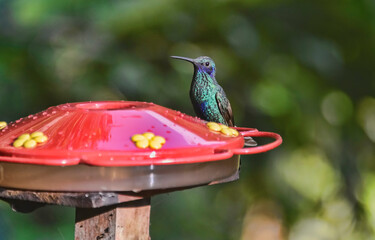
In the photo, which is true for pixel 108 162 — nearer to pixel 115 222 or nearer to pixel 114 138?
pixel 114 138

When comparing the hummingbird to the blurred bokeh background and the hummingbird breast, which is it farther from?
the blurred bokeh background

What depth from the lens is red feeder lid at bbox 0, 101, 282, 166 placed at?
5.30 feet

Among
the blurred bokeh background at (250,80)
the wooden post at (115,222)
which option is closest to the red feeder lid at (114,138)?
the wooden post at (115,222)

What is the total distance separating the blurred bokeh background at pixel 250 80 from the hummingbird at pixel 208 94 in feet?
1.64

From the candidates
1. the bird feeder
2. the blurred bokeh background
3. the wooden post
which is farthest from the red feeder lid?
the blurred bokeh background

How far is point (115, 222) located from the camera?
70.7 inches

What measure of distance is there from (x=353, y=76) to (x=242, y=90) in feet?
2.35

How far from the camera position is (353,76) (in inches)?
162

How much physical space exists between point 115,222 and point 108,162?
30 cm

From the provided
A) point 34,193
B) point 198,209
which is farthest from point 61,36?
point 34,193

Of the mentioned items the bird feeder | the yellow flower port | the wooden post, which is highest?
the yellow flower port

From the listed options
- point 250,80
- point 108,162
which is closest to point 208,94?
point 250,80

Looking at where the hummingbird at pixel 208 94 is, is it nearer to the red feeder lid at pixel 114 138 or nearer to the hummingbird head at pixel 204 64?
the hummingbird head at pixel 204 64

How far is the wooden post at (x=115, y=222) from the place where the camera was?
1802 mm
